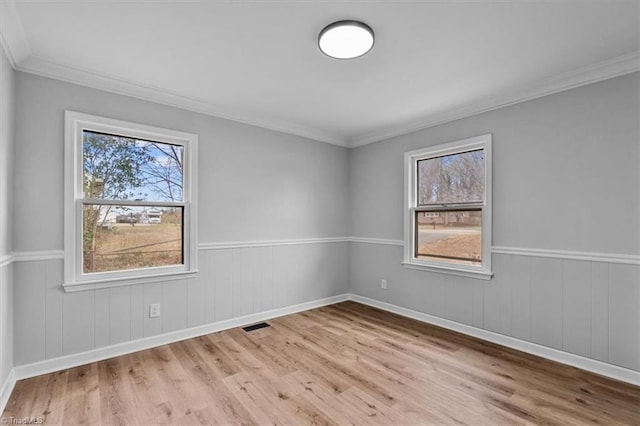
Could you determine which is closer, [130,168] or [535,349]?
[535,349]

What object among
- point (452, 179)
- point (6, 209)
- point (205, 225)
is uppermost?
point (452, 179)

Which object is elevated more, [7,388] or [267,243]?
[267,243]

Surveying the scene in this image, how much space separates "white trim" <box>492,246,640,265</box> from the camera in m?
2.43

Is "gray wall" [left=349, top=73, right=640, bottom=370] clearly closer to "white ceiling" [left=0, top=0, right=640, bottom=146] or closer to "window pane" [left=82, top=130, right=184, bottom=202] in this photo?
"white ceiling" [left=0, top=0, right=640, bottom=146]

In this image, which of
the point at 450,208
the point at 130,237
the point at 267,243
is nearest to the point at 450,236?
the point at 450,208

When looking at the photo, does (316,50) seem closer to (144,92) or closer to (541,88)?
(144,92)

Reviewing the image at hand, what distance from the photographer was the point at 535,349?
2.88m

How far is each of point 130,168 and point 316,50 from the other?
6.75ft

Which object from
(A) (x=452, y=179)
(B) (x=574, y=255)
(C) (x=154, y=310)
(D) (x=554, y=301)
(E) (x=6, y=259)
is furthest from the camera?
A: (A) (x=452, y=179)

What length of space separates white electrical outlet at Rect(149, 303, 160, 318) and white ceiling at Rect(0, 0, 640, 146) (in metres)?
2.00

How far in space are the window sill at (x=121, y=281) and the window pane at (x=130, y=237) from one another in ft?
0.37

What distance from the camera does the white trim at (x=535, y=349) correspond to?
244 cm

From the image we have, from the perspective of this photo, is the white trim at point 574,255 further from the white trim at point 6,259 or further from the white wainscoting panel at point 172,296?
the white trim at point 6,259

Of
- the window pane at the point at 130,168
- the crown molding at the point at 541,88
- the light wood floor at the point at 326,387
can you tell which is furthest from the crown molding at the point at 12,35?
the crown molding at the point at 541,88
